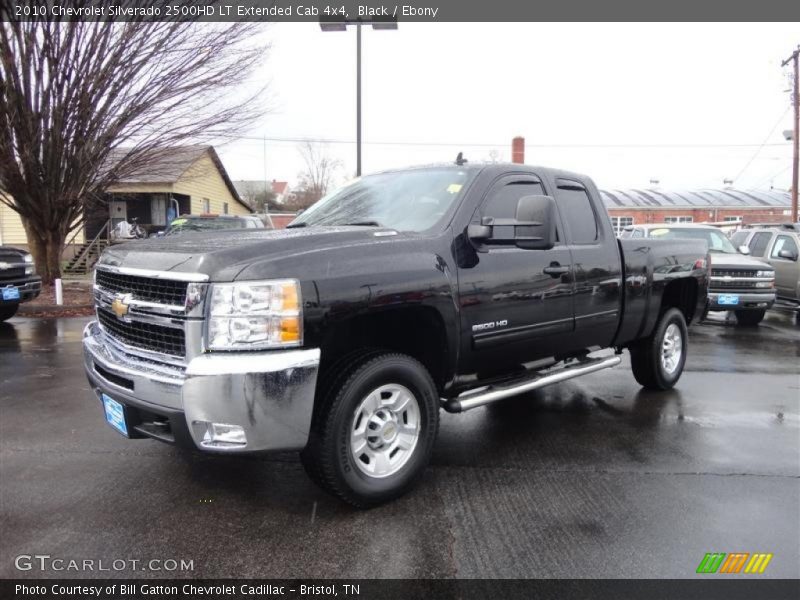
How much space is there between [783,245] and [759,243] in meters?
1.03

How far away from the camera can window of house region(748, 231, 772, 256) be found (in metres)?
13.1

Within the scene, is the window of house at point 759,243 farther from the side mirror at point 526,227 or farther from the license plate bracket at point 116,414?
the license plate bracket at point 116,414

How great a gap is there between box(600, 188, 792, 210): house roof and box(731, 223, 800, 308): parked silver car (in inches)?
1370

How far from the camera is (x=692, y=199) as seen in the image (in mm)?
50750

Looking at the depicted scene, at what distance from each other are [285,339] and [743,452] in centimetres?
357

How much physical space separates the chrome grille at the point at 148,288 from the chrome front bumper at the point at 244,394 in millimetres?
352

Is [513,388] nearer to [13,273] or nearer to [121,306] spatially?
[121,306]

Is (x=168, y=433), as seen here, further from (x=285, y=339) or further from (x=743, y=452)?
(x=743, y=452)

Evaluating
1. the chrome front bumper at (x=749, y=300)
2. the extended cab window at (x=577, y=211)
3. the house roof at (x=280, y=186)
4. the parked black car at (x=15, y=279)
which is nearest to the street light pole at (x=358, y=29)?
the parked black car at (x=15, y=279)

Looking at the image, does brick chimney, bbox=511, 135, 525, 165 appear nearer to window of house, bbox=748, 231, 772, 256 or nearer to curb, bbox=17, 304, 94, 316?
window of house, bbox=748, 231, 772, 256

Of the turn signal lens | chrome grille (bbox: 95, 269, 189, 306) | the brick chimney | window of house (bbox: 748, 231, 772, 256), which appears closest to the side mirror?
the turn signal lens

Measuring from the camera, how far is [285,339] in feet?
9.56

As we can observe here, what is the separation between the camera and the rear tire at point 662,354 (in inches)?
230

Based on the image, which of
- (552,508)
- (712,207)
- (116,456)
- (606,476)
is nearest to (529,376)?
(606,476)
